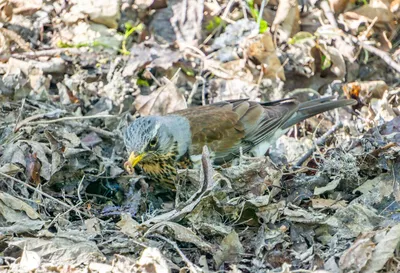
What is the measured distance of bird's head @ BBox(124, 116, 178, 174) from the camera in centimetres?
579

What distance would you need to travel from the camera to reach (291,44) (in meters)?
8.33

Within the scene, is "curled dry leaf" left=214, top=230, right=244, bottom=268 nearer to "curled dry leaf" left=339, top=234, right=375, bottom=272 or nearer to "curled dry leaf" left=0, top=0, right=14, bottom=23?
"curled dry leaf" left=339, top=234, right=375, bottom=272

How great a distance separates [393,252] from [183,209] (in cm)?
149

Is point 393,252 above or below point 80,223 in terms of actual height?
above

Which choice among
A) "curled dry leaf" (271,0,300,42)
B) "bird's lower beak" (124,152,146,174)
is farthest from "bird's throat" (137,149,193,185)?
"curled dry leaf" (271,0,300,42)

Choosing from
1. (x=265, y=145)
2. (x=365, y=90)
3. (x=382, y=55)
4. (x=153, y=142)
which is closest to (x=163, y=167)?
(x=153, y=142)

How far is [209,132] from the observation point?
21.2 ft

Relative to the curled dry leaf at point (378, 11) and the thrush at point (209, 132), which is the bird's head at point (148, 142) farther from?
the curled dry leaf at point (378, 11)

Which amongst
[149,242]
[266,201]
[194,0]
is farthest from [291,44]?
[149,242]

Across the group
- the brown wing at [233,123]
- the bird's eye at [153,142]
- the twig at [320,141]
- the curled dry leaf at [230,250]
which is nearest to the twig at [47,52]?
the brown wing at [233,123]

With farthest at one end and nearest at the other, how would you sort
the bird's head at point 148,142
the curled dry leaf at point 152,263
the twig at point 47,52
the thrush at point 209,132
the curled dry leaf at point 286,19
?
the curled dry leaf at point 286,19 → the twig at point 47,52 → the thrush at point 209,132 → the bird's head at point 148,142 → the curled dry leaf at point 152,263

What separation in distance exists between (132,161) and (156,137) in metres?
0.37

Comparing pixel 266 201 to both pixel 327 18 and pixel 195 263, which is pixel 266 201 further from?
pixel 327 18

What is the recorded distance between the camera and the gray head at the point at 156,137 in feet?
19.1
